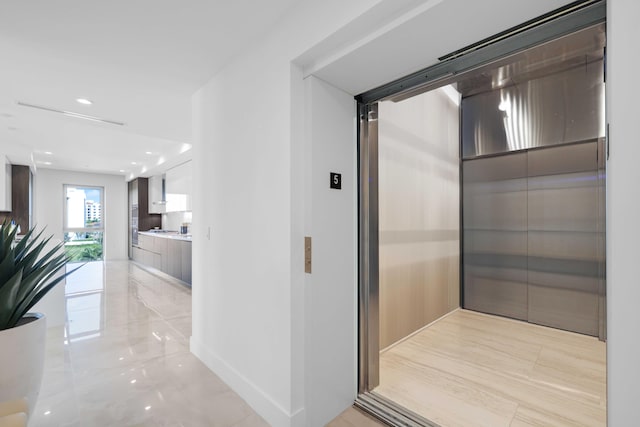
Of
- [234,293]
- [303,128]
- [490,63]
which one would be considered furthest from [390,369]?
[490,63]

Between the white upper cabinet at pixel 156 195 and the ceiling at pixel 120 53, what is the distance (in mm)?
3635

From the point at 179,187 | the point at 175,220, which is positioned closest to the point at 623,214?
the point at 179,187

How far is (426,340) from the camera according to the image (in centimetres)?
276

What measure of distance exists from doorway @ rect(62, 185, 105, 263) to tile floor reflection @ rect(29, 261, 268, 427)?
5.15 meters

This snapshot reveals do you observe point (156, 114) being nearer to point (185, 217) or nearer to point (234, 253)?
point (234, 253)

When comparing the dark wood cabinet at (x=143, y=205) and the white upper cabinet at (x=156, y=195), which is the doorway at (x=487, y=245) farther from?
the dark wood cabinet at (x=143, y=205)

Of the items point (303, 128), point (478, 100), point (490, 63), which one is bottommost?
point (303, 128)

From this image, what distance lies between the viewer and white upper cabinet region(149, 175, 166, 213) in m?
7.43

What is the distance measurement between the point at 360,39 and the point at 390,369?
221 cm

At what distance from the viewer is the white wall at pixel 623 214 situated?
0.81m

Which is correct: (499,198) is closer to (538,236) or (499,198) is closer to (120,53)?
(538,236)

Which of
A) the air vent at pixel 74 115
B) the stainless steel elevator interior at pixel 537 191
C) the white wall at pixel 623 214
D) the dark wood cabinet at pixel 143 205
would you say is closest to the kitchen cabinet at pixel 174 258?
the air vent at pixel 74 115

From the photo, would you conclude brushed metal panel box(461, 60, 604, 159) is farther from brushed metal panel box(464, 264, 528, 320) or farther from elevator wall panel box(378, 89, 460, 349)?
brushed metal panel box(464, 264, 528, 320)

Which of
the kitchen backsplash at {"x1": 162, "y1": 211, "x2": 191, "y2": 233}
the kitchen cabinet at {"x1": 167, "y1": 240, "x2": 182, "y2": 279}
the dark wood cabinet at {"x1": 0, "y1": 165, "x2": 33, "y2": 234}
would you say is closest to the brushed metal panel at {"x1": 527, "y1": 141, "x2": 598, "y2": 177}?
the kitchen cabinet at {"x1": 167, "y1": 240, "x2": 182, "y2": 279}
